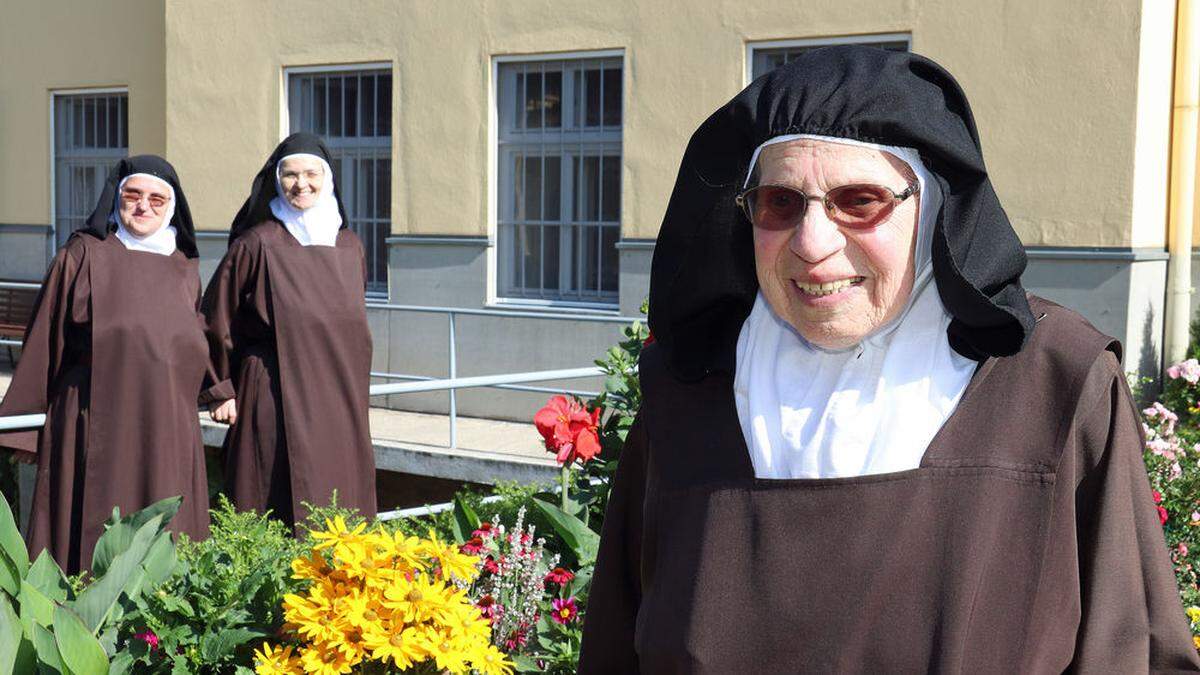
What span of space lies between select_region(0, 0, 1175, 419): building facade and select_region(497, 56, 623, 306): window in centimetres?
2

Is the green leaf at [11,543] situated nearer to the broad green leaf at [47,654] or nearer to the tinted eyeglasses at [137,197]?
the broad green leaf at [47,654]

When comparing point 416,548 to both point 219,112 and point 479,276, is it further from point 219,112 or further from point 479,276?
point 219,112

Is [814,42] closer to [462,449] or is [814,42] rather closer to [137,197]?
[462,449]

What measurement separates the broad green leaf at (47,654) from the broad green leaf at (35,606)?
125mm

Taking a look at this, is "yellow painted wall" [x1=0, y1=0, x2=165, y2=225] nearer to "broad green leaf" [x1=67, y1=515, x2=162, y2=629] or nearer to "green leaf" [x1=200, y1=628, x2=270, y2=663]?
"broad green leaf" [x1=67, y1=515, x2=162, y2=629]

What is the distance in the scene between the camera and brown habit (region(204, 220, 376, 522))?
5.66 m

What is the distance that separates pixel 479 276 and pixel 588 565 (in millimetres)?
7067

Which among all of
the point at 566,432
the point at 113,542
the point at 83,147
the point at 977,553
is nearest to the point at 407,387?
the point at 566,432

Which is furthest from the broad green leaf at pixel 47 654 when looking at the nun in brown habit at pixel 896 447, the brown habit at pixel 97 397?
the brown habit at pixel 97 397

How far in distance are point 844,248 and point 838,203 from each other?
0.18 feet

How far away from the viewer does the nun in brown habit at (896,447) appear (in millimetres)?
1591

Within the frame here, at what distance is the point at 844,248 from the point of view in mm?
1675

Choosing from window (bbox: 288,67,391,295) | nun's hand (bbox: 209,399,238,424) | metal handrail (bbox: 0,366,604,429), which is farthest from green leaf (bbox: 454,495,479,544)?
window (bbox: 288,67,391,295)

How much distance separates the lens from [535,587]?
3049mm
